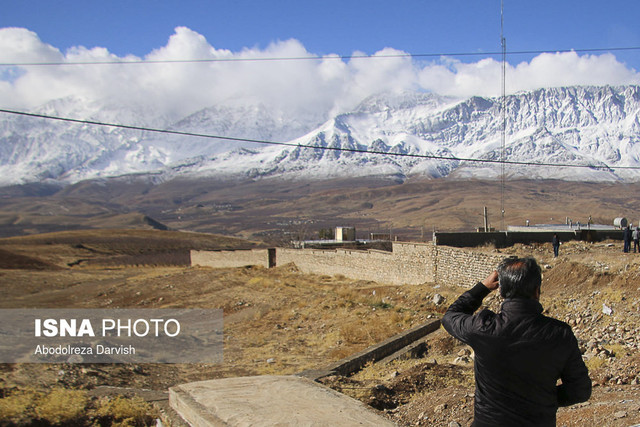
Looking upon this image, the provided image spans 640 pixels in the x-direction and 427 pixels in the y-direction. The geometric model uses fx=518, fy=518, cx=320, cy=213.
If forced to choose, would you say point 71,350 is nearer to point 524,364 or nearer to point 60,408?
point 60,408

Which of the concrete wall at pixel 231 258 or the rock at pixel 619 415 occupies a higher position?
the rock at pixel 619 415

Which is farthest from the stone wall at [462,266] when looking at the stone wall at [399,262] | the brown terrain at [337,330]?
the brown terrain at [337,330]

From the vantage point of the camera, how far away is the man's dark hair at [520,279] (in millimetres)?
3137

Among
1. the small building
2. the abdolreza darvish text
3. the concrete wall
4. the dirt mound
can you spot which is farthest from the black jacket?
the dirt mound

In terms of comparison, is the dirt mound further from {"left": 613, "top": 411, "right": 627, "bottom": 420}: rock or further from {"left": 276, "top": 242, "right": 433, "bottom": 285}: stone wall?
{"left": 613, "top": 411, "right": 627, "bottom": 420}: rock

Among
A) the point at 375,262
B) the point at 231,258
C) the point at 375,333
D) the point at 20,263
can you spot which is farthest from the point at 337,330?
the point at 20,263

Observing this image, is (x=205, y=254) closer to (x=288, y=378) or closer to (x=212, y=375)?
(x=212, y=375)

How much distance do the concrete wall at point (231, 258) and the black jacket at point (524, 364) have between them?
35797 millimetres

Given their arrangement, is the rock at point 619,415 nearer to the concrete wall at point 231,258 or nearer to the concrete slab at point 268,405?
the concrete slab at point 268,405

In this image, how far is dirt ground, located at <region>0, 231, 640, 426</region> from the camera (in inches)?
274

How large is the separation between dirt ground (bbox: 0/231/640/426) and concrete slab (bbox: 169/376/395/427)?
0.64 metres

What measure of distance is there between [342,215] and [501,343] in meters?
143

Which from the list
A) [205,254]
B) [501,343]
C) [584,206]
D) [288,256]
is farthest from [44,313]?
[584,206]

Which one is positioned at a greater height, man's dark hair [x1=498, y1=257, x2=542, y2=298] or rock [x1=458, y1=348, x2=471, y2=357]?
man's dark hair [x1=498, y1=257, x2=542, y2=298]
